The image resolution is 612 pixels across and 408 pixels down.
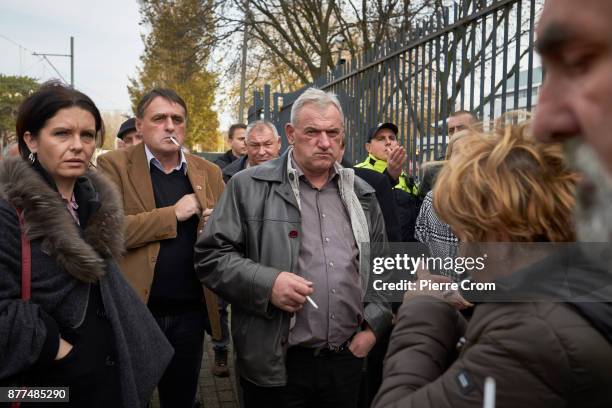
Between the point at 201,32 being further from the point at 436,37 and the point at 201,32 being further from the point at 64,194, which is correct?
the point at 64,194

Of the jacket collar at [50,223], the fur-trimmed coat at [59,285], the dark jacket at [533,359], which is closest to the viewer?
the dark jacket at [533,359]

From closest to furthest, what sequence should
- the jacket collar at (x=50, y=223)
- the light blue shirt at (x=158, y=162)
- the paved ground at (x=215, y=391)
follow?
the jacket collar at (x=50, y=223) < the light blue shirt at (x=158, y=162) < the paved ground at (x=215, y=391)

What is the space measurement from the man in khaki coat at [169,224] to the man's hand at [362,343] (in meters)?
1.02

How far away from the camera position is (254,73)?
2161 cm

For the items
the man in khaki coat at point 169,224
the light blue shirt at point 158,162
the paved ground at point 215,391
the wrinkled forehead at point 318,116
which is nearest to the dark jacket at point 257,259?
the wrinkled forehead at point 318,116

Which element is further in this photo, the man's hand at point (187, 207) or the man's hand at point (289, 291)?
the man's hand at point (187, 207)

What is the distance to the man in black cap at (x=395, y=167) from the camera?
4098mm

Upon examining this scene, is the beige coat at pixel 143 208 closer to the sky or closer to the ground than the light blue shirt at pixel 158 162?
closer to the ground

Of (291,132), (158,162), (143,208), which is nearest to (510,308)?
(291,132)

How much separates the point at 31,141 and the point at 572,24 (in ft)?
7.61

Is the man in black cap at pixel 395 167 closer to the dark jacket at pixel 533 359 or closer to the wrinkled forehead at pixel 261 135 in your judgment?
the wrinkled forehead at pixel 261 135

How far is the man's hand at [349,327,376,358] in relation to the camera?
2631 millimetres

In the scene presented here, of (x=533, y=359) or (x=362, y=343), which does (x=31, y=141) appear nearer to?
(x=362, y=343)

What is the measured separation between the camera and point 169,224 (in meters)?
3.04
